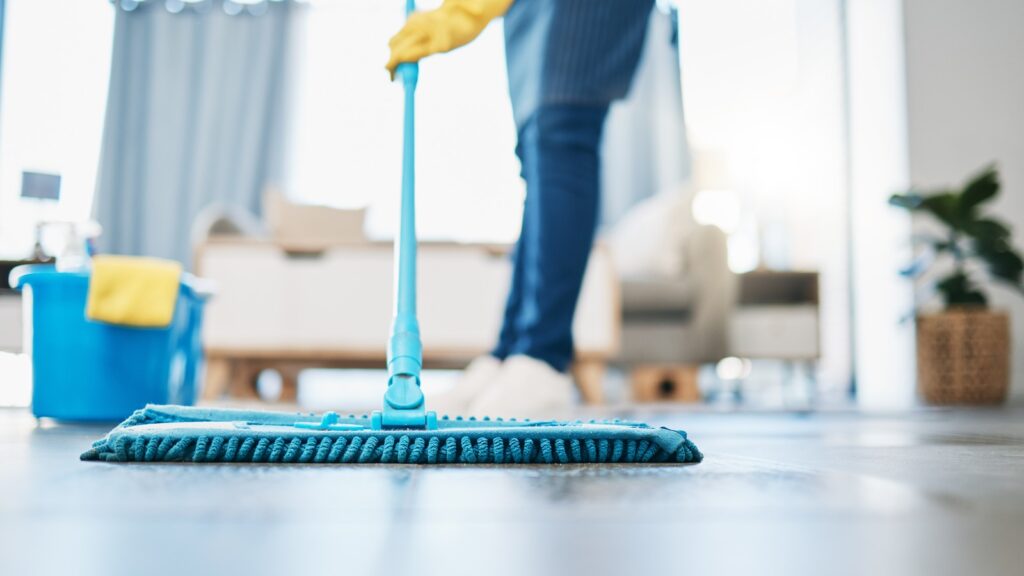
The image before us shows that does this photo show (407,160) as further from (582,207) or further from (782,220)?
(782,220)

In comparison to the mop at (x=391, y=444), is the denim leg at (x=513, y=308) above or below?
above

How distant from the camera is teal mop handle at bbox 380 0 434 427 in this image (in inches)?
25.5

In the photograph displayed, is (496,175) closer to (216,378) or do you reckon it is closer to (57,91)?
(57,91)

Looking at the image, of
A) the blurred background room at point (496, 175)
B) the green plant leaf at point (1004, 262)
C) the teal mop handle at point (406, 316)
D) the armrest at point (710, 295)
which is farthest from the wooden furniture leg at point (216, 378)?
the green plant leaf at point (1004, 262)

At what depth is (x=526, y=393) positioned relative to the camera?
1.14 metres

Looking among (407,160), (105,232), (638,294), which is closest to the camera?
(407,160)

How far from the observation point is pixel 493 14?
0.79 metres

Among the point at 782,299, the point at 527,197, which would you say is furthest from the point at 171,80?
the point at 527,197

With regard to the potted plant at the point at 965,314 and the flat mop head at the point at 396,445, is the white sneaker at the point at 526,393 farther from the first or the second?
the potted plant at the point at 965,314

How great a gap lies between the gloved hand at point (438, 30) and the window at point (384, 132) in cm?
423

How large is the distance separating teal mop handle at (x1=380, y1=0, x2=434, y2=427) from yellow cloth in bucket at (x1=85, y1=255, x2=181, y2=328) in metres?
0.66

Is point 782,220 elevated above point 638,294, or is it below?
above

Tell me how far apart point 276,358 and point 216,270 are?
350mm

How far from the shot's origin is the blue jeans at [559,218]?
1.23 meters
